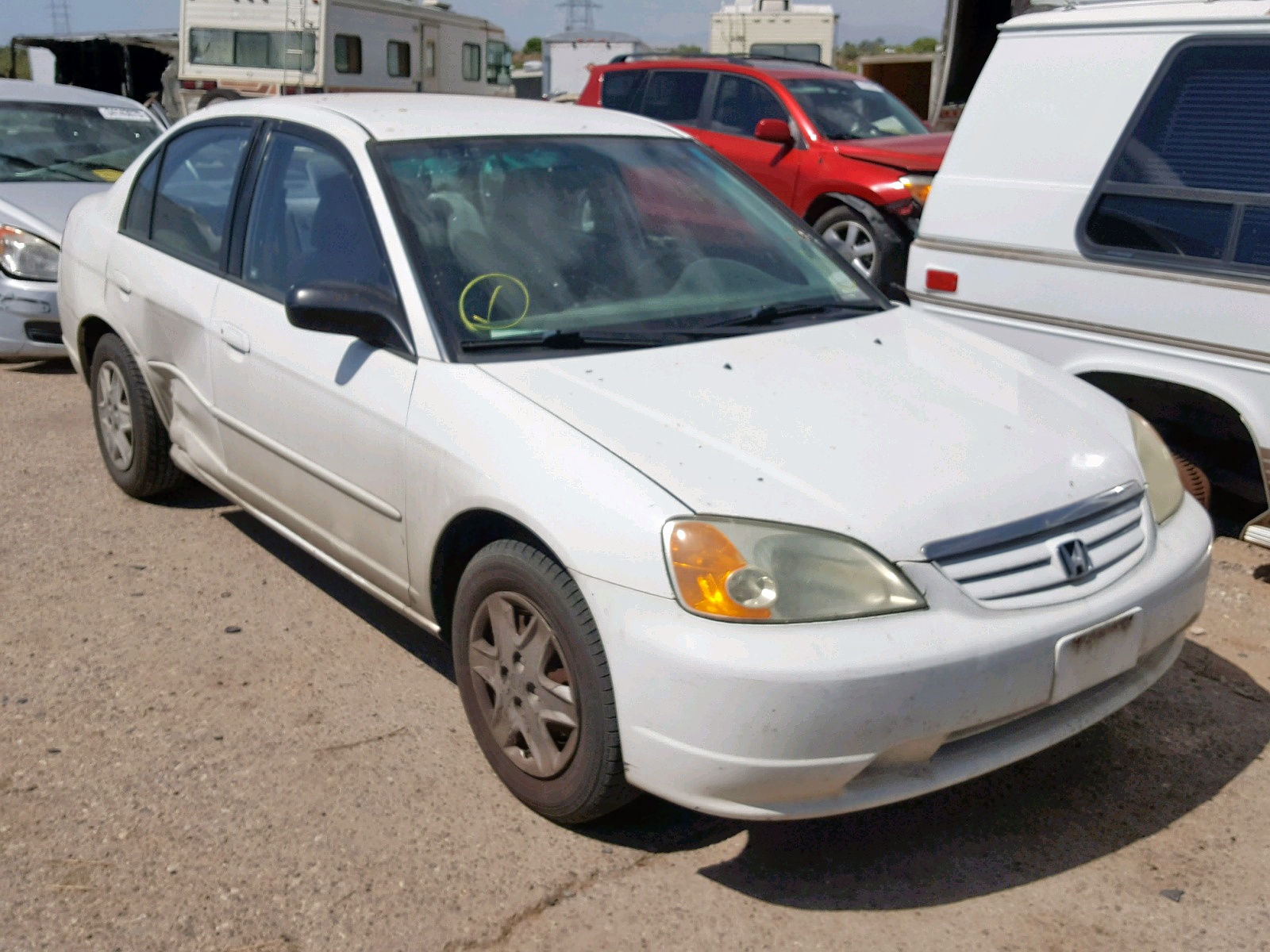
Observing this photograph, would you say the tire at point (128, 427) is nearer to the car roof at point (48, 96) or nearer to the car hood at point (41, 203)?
the car hood at point (41, 203)

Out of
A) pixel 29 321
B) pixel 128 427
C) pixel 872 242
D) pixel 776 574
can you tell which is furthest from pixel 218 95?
pixel 776 574

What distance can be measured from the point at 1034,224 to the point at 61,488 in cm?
398

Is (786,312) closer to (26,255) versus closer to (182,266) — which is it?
(182,266)

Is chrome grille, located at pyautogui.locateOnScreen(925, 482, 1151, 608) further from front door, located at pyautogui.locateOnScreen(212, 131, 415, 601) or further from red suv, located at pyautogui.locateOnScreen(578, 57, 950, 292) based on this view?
red suv, located at pyautogui.locateOnScreen(578, 57, 950, 292)

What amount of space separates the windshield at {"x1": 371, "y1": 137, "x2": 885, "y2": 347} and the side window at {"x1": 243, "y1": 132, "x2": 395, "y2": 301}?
0.16 m

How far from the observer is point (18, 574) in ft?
14.6

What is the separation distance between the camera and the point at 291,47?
19266mm

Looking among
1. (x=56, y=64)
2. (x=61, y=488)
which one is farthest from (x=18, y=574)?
(x=56, y=64)

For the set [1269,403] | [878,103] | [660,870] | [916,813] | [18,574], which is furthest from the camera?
[878,103]

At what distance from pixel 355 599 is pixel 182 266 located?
1282 mm

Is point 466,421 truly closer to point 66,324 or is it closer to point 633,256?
point 633,256

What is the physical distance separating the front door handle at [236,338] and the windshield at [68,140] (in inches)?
184

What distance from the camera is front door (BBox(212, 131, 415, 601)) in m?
3.36

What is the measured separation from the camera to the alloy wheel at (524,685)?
2861 mm
